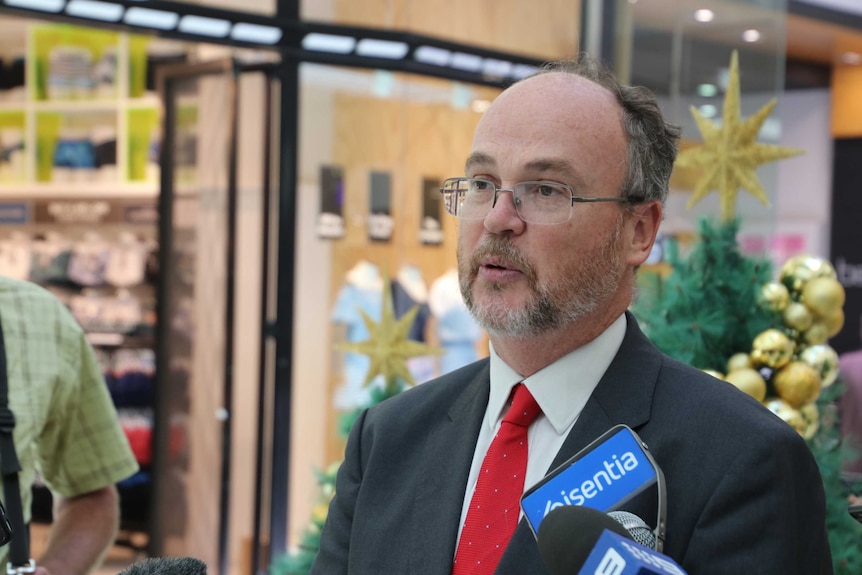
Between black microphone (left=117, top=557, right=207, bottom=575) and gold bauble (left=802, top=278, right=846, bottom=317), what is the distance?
1850mm

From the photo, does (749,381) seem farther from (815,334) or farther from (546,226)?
(546,226)

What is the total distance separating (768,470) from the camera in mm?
1090

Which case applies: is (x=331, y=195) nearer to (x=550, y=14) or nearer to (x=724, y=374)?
(x=550, y=14)

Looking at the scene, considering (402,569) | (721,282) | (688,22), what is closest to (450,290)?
(688,22)

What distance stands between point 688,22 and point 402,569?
4.86m

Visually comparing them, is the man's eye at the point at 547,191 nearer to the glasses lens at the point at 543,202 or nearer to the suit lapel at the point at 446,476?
the glasses lens at the point at 543,202

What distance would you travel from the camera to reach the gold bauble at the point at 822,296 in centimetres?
238

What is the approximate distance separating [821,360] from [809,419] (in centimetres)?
15

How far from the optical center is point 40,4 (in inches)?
171

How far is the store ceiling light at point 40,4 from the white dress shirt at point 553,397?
3.65m

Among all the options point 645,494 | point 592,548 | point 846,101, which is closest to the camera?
point 592,548

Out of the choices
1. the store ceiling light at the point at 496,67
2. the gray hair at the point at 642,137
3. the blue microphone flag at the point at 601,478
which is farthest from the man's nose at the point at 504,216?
the store ceiling light at the point at 496,67

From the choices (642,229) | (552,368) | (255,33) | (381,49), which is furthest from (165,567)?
(381,49)

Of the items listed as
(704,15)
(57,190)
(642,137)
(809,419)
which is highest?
(704,15)
